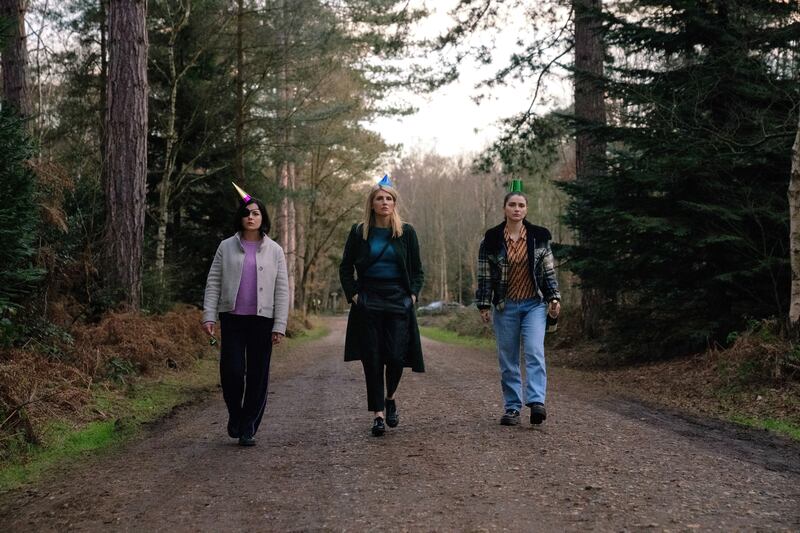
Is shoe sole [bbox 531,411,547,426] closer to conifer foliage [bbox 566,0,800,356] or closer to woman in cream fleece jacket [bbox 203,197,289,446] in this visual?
woman in cream fleece jacket [bbox 203,197,289,446]

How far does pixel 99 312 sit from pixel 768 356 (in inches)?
370

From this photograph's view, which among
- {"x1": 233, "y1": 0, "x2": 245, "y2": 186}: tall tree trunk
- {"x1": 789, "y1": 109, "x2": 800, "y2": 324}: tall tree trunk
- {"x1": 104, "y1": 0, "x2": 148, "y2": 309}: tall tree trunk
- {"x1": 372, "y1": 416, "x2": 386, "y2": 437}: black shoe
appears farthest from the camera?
{"x1": 233, "y1": 0, "x2": 245, "y2": 186}: tall tree trunk

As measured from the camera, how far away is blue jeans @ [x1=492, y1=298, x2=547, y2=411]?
650 cm

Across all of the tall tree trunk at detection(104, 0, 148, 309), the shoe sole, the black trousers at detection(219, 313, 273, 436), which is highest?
the tall tree trunk at detection(104, 0, 148, 309)

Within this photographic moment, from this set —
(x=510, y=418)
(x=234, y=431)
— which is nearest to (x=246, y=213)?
(x=234, y=431)

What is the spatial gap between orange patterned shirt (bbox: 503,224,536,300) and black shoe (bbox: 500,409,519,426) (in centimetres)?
105

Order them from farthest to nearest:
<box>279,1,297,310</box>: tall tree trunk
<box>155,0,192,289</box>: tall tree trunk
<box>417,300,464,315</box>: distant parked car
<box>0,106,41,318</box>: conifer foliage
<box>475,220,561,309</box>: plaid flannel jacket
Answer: <box>417,300,464,315</box>: distant parked car → <box>279,1,297,310</box>: tall tree trunk → <box>155,0,192,289</box>: tall tree trunk → <box>0,106,41,318</box>: conifer foliage → <box>475,220,561,309</box>: plaid flannel jacket

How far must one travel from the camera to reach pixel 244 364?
6125 millimetres

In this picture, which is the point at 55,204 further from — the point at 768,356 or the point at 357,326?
the point at 768,356

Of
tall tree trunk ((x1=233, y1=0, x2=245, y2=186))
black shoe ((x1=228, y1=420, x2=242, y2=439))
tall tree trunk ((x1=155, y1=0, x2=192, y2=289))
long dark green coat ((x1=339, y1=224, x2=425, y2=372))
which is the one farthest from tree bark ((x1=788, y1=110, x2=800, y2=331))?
tall tree trunk ((x1=233, y1=0, x2=245, y2=186))

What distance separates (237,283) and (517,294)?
8.38 feet

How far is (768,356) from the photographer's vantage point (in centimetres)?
844

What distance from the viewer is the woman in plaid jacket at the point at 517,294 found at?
6531mm

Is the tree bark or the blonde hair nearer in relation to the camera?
the blonde hair
